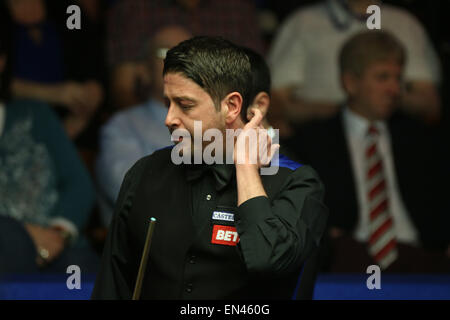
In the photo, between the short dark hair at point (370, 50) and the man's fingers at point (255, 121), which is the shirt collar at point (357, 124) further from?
the man's fingers at point (255, 121)

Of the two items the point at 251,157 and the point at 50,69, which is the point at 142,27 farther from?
the point at 251,157

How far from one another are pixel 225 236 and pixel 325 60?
2.64 m

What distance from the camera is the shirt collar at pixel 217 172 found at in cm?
216

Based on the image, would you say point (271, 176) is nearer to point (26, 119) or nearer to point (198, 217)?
point (198, 217)

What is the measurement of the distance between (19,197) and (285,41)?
185 centimetres

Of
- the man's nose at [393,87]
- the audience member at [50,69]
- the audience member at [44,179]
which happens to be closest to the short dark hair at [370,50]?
the man's nose at [393,87]

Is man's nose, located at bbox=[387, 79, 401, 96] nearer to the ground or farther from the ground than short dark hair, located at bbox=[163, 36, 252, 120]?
nearer to the ground

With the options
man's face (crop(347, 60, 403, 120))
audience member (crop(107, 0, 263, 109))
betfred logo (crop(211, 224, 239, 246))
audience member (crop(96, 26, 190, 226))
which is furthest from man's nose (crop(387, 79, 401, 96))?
betfred logo (crop(211, 224, 239, 246))

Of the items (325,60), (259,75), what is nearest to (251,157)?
(259,75)

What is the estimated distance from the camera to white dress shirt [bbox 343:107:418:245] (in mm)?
4059

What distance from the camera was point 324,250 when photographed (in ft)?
10.8

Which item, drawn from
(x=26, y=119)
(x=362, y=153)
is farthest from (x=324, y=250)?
(x=26, y=119)

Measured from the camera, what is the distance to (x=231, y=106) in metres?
2.11

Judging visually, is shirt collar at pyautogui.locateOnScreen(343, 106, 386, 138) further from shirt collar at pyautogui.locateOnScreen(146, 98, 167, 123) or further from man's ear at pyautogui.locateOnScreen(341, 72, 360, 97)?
shirt collar at pyautogui.locateOnScreen(146, 98, 167, 123)
